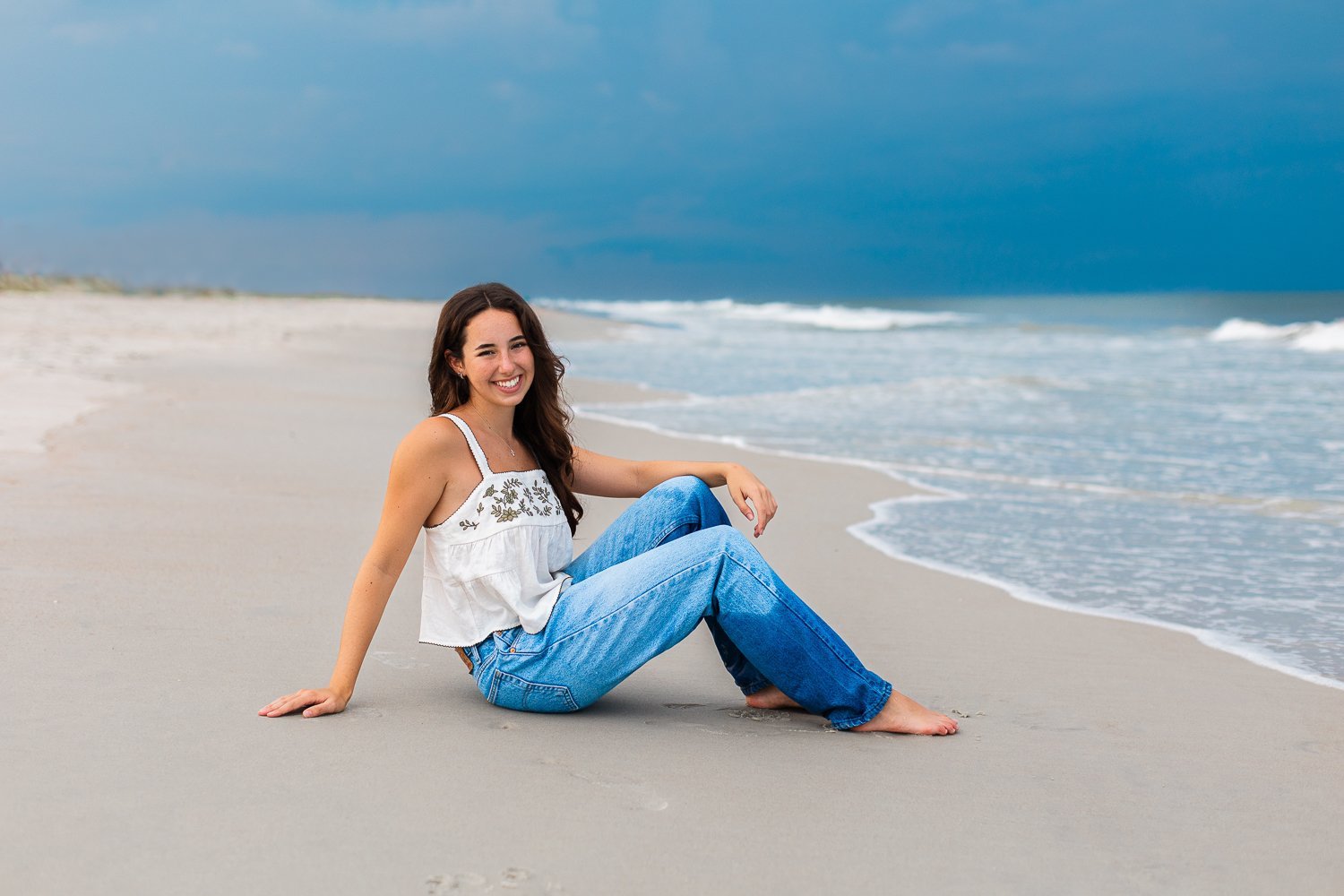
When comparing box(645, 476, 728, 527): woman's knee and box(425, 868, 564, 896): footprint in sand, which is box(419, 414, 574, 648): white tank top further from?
box(425, 868, 564, 896): footprint in sand

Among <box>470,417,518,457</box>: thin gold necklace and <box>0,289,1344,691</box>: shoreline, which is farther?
<box>0,289,1344,691</box>: shoreline

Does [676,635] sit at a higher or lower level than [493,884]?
higher

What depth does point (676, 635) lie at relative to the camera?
288cm

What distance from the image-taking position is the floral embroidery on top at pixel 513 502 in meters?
2.98

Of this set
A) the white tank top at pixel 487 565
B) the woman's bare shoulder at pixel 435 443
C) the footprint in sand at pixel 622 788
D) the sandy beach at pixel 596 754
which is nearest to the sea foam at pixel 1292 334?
the sandy beach at pixel 596 754

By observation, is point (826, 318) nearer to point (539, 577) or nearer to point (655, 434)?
point (655, 434)

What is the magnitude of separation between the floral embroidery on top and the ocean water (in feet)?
7.20

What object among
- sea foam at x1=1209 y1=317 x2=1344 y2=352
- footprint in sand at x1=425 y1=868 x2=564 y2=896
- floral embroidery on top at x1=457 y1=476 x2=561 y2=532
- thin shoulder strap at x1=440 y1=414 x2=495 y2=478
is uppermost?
sea foam at x1=1209 y1=317 x2=1344 y2=352

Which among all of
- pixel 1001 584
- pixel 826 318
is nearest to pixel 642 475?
pixel 1001 584

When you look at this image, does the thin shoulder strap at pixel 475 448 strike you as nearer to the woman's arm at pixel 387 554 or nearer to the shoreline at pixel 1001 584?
Answer: the woman's arm at pixel 387 554

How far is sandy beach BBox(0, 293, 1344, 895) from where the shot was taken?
7.09 feet

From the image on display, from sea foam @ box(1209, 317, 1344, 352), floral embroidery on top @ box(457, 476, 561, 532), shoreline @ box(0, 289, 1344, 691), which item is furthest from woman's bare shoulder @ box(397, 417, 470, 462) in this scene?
sea foam @ box(1209, 317, 1344, 352)

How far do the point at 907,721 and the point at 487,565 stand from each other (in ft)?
3.67

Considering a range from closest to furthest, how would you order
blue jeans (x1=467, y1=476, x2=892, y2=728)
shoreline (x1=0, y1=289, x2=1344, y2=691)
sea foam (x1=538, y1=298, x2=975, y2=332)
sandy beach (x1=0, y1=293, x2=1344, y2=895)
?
1. sandy beach (x1=0, y1=293, x2=1344, y2=895)
2. blue jeans (x1=467, y1=476, x2=892, y2=728)
3. shoreline (x1=0, y1=289, x2=1344, y2=691)
4. sea foam (x1=538, y1=298, x2=975, y2=332)
